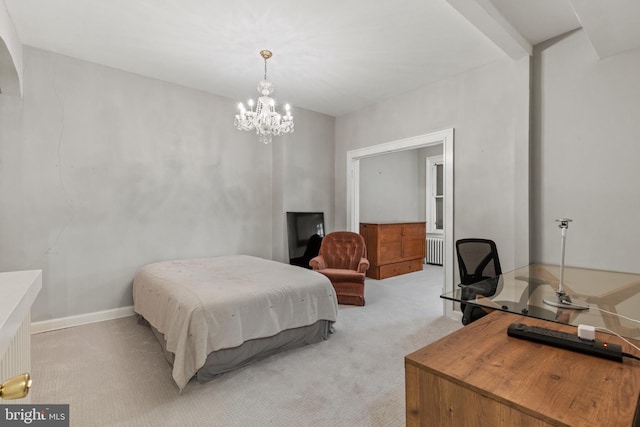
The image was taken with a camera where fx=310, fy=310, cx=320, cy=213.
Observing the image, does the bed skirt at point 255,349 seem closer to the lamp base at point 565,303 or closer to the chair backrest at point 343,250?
the chair backrest at point 343,250

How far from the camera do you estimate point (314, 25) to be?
2.65m

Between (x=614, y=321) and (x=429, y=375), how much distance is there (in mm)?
966

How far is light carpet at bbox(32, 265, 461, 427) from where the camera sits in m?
1.83

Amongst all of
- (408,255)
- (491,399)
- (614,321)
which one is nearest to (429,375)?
(491,399)

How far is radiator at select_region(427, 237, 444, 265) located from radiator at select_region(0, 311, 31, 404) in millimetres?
6702

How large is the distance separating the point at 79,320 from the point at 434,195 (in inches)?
263

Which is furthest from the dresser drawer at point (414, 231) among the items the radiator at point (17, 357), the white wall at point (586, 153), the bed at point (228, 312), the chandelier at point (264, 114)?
the radiator at point (17, 357)

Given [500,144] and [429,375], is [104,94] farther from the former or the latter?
[500,144]

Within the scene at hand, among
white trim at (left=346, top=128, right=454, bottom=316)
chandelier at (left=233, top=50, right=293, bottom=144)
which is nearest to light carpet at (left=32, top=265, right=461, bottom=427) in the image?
white trim at (left=346, top=128, right=454, bottom=316)

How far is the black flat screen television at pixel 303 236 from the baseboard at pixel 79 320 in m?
2.19

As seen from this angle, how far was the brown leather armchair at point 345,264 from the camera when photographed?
155 inches

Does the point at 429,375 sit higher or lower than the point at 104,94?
lower

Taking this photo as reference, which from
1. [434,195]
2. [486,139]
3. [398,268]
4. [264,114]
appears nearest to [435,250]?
[434,195]

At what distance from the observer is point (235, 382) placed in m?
2.19
